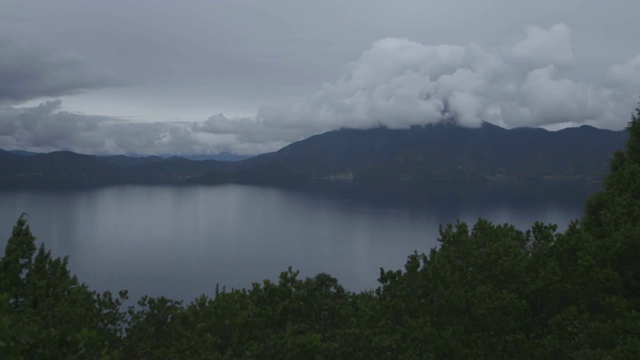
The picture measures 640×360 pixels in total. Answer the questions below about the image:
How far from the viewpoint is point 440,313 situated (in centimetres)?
1794

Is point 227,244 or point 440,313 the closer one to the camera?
point 440,313

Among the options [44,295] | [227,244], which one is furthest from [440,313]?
[227,244]

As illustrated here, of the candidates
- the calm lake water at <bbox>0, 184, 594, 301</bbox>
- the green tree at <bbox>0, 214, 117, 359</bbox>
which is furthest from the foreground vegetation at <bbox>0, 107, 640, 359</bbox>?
the calm lake water at <bbox>0, 184, 594, 301</bbox>

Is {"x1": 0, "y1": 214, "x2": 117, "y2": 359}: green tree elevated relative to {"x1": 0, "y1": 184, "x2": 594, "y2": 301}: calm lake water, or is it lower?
elevated

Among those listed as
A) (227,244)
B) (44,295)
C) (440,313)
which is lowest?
(227,244)

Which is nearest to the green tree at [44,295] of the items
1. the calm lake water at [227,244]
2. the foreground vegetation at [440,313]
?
the foreground vegetation at [440,313]

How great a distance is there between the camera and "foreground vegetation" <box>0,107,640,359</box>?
48.2 feet

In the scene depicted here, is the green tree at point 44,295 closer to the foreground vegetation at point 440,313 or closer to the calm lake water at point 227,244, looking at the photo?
the foreground vegetation at point 440,313

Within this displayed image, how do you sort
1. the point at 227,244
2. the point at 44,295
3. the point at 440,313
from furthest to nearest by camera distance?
the point at 227,244
the point at 44,295
the point at 440,313

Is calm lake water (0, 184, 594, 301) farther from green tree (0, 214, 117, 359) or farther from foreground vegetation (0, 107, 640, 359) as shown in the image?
foreground vegetation (0, 107, 640, 359)

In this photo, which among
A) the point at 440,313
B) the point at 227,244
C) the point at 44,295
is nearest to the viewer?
the point at 440,313

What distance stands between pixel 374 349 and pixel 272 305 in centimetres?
509

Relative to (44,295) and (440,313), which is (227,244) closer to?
(44,295)

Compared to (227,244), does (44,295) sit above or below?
above
